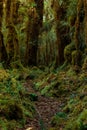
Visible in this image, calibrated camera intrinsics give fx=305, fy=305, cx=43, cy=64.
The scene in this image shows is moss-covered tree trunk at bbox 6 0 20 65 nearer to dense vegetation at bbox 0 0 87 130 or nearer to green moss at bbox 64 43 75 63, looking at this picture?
dense vegetation at bbox 0 0 87 130

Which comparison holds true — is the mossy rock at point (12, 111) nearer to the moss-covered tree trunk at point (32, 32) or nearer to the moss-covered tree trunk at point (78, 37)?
the moss-covered tree trunk at point (78, 37)

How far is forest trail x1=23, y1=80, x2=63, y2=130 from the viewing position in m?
8.06

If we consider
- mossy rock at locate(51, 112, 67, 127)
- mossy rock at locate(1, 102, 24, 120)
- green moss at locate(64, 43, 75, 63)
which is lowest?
green moss at locate(64, 43, 75, 63)

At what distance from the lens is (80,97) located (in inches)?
406

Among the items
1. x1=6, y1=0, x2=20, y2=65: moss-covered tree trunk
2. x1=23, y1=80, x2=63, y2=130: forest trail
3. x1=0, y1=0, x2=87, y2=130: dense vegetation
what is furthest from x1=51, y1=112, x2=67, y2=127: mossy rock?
x1=6, y1=0, x2=20, y2=65: moss-covered tree trunk

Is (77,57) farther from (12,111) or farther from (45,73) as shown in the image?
(12,111)

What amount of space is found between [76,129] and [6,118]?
1.88 meters

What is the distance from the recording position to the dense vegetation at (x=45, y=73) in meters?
8.23

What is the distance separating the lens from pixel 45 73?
64.8ft

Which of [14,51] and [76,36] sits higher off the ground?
[76,36]

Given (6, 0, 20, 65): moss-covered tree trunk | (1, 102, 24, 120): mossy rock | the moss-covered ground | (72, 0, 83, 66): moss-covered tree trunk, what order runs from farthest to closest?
1. (6, 0, 20, 65): moss-covered tree trunk
2. (72, 0, 83, 66): moss-covered tree trunk
3. (1, 102, 24, 120): mossy rock
4. the moss-covered ground

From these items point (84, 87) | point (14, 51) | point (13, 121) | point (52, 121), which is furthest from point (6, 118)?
point (14, 51)

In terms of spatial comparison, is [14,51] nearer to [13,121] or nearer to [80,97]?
[80,97]

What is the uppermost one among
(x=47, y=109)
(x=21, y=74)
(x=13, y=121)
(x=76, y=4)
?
(x=76, y=4)
